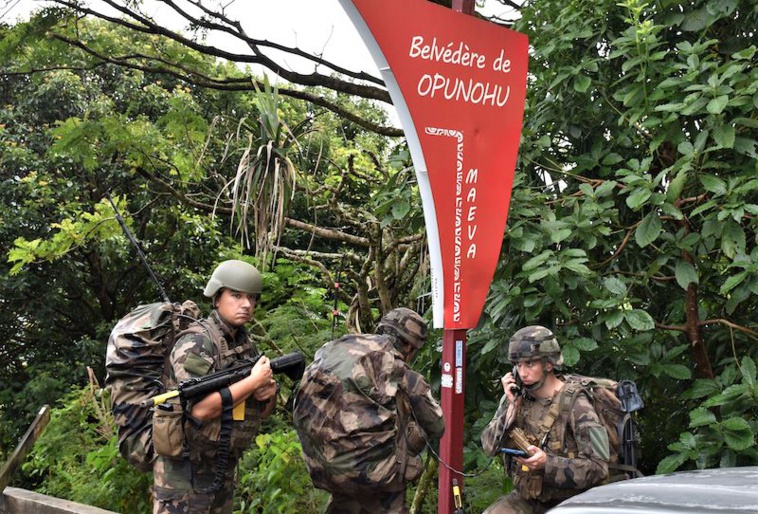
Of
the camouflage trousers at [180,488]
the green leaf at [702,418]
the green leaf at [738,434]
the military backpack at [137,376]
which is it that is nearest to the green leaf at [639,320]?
the green leaf at [702,418]

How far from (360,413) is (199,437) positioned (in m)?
0.78

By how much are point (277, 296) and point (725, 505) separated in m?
7.53

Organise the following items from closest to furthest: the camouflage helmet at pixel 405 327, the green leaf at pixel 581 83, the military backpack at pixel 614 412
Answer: the military backpack at pixel 614 412 < the camouflage helmet at pixel 405 327 < the green leaf at pixel 581 83

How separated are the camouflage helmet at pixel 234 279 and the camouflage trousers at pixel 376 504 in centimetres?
121

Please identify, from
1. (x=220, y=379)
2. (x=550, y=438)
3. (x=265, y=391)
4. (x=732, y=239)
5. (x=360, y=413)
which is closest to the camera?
(x=220, y=379)

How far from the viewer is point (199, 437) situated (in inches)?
155

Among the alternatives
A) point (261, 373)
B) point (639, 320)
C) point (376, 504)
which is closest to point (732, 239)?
point (639, 320)

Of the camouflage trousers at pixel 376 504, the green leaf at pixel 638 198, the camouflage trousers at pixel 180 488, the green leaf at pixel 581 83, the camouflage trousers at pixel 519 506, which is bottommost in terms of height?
the camouflage trousers at pixel 519 506

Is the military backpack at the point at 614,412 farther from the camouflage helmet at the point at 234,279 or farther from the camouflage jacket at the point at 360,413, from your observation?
the camouflage helmet at the point at 234,279

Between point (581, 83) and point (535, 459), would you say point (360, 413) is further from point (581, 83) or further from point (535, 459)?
point (581, 83)

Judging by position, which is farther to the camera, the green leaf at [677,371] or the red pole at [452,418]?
the green leaf at [677,371]

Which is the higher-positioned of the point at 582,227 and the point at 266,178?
the point at 266,178

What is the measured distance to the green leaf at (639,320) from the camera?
4.54m

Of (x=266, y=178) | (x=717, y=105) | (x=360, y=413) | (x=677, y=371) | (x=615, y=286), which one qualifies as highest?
(x=717, y=105)
